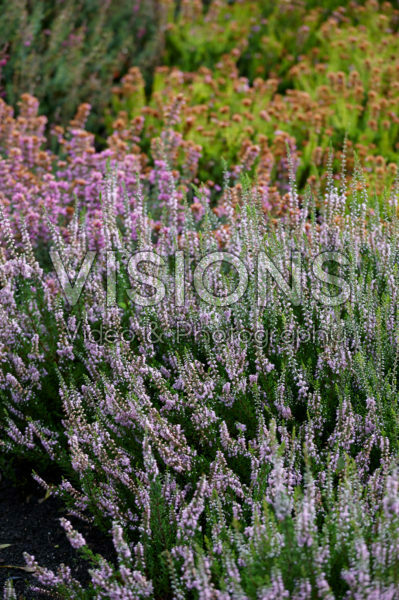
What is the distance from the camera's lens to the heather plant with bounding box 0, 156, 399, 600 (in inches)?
76.0

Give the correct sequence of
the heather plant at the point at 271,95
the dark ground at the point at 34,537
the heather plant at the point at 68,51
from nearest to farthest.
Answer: the dark ground at the point at 34,537 < the heather plant at the point at 271,95 < the heather plant at the point at 68,51

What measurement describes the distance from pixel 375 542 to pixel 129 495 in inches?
41.6

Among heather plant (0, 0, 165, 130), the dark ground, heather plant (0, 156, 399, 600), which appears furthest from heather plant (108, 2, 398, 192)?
the dark ground

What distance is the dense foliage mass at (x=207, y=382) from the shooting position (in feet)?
6.40

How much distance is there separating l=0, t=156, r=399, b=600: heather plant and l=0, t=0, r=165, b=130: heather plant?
2.98 meters

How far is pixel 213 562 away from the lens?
199 cm

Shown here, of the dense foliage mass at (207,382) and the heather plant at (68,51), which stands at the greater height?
the heather plant at (68,51)

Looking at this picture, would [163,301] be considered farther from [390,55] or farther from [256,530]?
[390,55]

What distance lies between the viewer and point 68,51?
6602 mm
